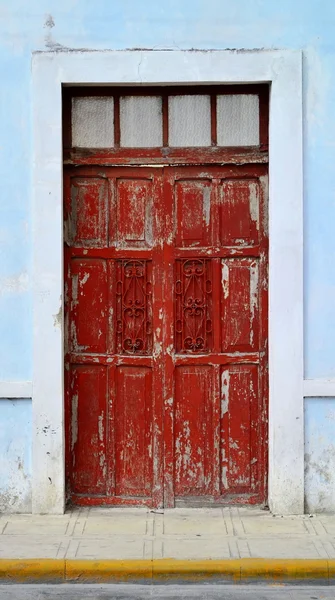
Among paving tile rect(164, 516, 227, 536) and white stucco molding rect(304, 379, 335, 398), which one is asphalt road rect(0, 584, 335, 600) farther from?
white stucco molding rect(304, 379, 335, 398)

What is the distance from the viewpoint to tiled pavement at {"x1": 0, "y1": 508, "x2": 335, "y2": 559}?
242 inches

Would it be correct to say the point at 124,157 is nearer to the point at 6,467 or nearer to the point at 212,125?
the point at 212,125

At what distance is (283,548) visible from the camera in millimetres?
6215

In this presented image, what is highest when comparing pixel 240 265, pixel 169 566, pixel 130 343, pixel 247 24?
pixel 247 24

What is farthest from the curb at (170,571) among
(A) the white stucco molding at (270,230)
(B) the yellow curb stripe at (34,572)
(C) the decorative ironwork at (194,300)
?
(C) the decorative ironwork at (194,300)

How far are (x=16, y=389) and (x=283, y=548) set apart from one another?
216 centimetres

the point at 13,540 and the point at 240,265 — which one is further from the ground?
the point at 240,265

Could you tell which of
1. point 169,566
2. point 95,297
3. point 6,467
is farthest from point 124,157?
point 169,566

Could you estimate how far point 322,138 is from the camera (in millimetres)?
6898

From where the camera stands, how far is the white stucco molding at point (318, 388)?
691cm

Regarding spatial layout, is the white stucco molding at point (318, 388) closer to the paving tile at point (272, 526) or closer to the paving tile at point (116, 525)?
the paving tile at point (272, 526)

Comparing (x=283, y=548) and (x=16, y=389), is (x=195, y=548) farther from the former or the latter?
(x=16, y=389)

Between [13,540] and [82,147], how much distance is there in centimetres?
280

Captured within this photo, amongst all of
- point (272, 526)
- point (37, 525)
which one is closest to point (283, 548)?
point (272, 526)
